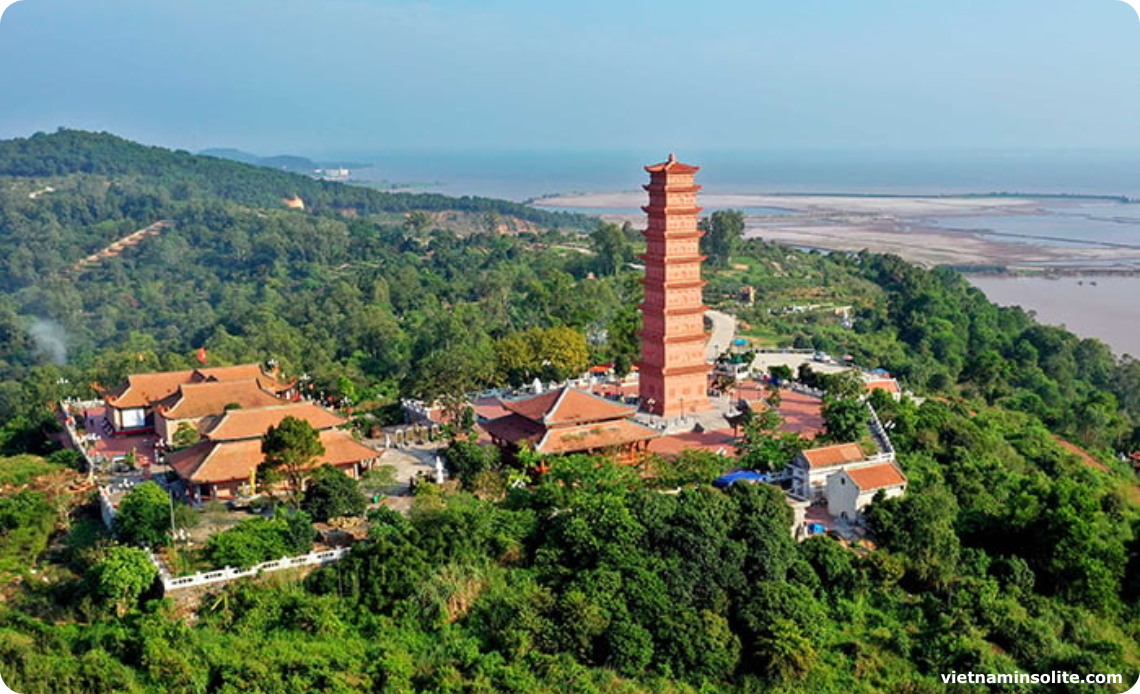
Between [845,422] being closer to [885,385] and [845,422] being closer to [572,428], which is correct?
[572,428]

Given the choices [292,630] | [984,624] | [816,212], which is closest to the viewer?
[292,630]

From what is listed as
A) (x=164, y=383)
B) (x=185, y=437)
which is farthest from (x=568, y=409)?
(x=164, y=383)

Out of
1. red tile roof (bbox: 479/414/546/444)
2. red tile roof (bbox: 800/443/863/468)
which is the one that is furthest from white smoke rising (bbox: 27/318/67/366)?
red tile roof (bbox: 800/443/863/468)

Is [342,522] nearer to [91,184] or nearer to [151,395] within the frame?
[151,395]

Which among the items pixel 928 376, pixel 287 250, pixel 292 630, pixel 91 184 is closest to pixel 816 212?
pixel 287 250

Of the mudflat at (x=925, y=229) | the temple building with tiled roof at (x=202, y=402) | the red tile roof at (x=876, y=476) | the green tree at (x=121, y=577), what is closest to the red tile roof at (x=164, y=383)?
the temple building with tiled roof at (x=202, y=402)
